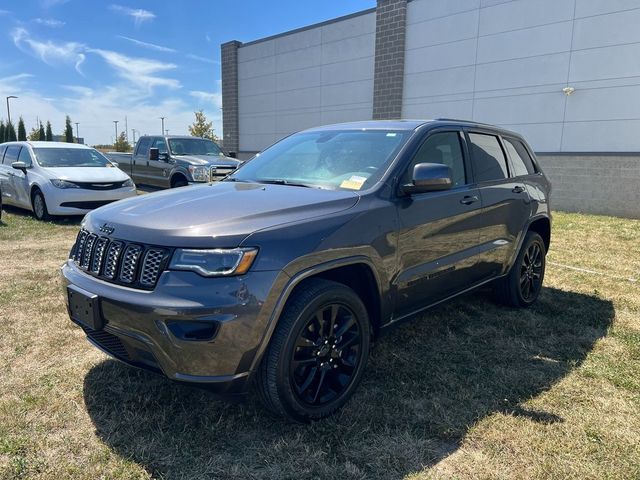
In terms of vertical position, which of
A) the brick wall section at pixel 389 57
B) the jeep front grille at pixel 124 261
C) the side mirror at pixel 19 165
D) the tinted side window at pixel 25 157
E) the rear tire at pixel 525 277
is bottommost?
the rear tire at pixel 525 277

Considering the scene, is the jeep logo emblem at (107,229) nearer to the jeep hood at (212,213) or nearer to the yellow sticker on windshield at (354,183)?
the jeep hood at (212,213)

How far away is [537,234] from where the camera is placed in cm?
494

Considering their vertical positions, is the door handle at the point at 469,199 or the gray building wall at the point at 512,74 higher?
the gray building wall at the point at 512,74

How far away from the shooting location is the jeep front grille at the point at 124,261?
95.6 inches

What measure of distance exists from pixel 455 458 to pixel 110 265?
211 centimetres

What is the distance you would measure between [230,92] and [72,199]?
45.8ft

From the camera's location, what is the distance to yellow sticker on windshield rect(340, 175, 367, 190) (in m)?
3.14

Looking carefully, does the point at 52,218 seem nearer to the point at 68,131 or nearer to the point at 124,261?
the point at 124,261

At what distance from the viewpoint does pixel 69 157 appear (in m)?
10.3

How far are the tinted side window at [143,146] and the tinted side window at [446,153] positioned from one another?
1019 centimetres

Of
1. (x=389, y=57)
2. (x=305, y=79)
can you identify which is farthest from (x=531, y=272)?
(x=305, y=79)

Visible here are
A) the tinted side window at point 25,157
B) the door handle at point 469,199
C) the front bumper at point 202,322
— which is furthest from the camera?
the tinted side window at point 25,157

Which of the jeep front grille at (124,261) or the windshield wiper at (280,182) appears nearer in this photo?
the jeep front grille at (124,261)

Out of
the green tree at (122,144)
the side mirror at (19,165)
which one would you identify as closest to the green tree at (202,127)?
the green tree at (122,144)
